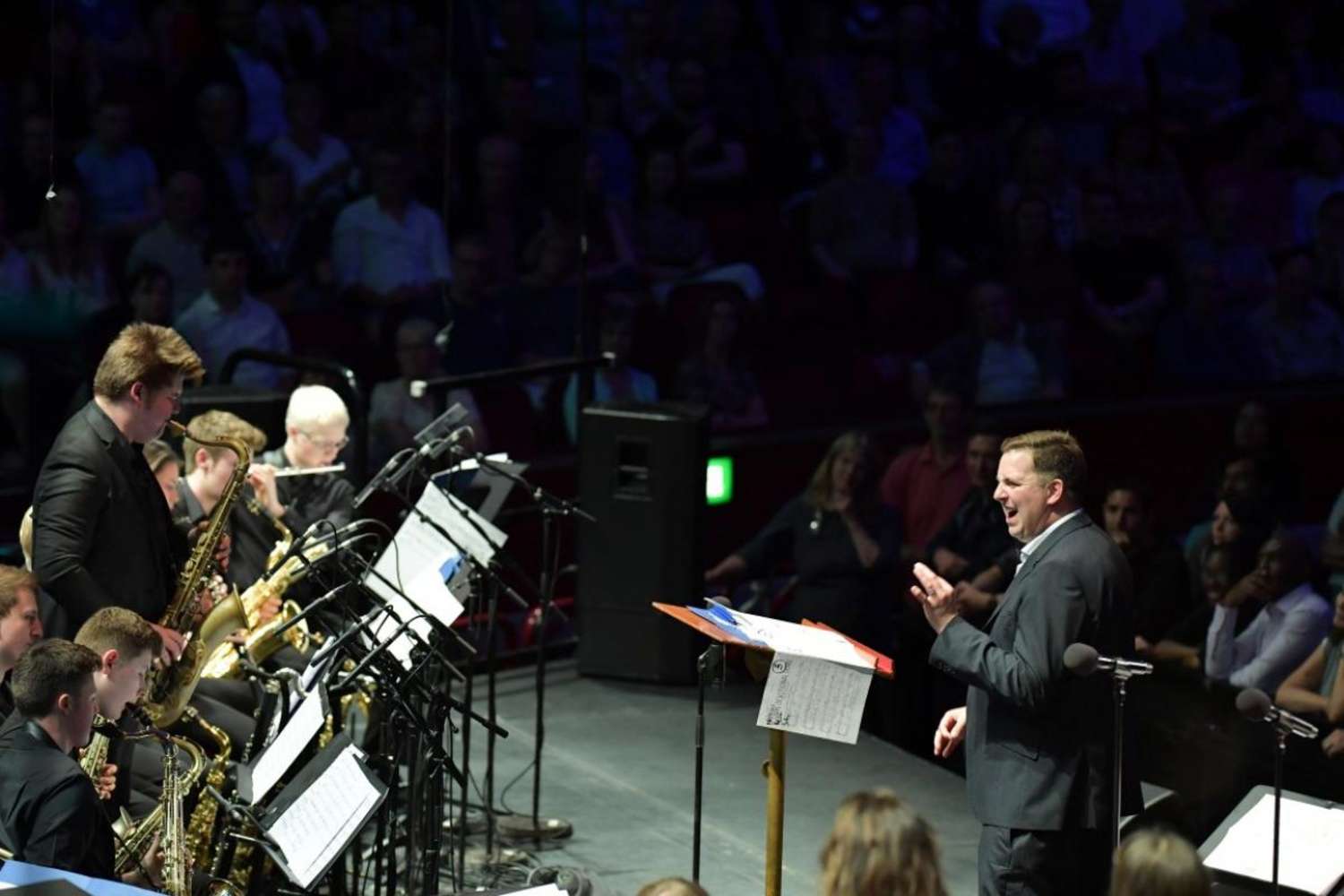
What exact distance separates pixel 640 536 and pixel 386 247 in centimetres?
272

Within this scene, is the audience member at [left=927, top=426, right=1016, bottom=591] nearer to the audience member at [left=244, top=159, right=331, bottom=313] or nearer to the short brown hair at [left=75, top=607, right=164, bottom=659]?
the audience member at [left=244, top=159, right=331, bottom=313]

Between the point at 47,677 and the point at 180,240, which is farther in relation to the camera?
the point at 180,240

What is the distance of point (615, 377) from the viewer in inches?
460

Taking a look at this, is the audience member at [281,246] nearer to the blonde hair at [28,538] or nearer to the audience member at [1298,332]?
the blonde hair at [28,538]

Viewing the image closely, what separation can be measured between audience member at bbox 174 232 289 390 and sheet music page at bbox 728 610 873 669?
514 centimetres

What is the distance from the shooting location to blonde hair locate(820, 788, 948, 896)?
424 cm

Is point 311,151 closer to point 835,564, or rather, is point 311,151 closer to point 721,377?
point 721,377

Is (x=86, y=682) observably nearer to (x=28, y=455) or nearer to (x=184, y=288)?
(x=28, y=455)

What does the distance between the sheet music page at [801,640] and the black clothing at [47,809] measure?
5.47 feet

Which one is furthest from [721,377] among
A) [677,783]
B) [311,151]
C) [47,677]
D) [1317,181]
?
[47,677]

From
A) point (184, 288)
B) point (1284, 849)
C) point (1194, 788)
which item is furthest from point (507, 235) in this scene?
point (1284, 849)

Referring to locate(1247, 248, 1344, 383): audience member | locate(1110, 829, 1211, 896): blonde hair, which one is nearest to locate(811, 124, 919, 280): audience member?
locate(1247, 248, 1344, 383): audience member

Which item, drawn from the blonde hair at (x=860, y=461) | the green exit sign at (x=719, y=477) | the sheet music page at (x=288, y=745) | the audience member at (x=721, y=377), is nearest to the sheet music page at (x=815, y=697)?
the sheet music page at (x=288, y=745)

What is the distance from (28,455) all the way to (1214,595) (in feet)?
16.9
